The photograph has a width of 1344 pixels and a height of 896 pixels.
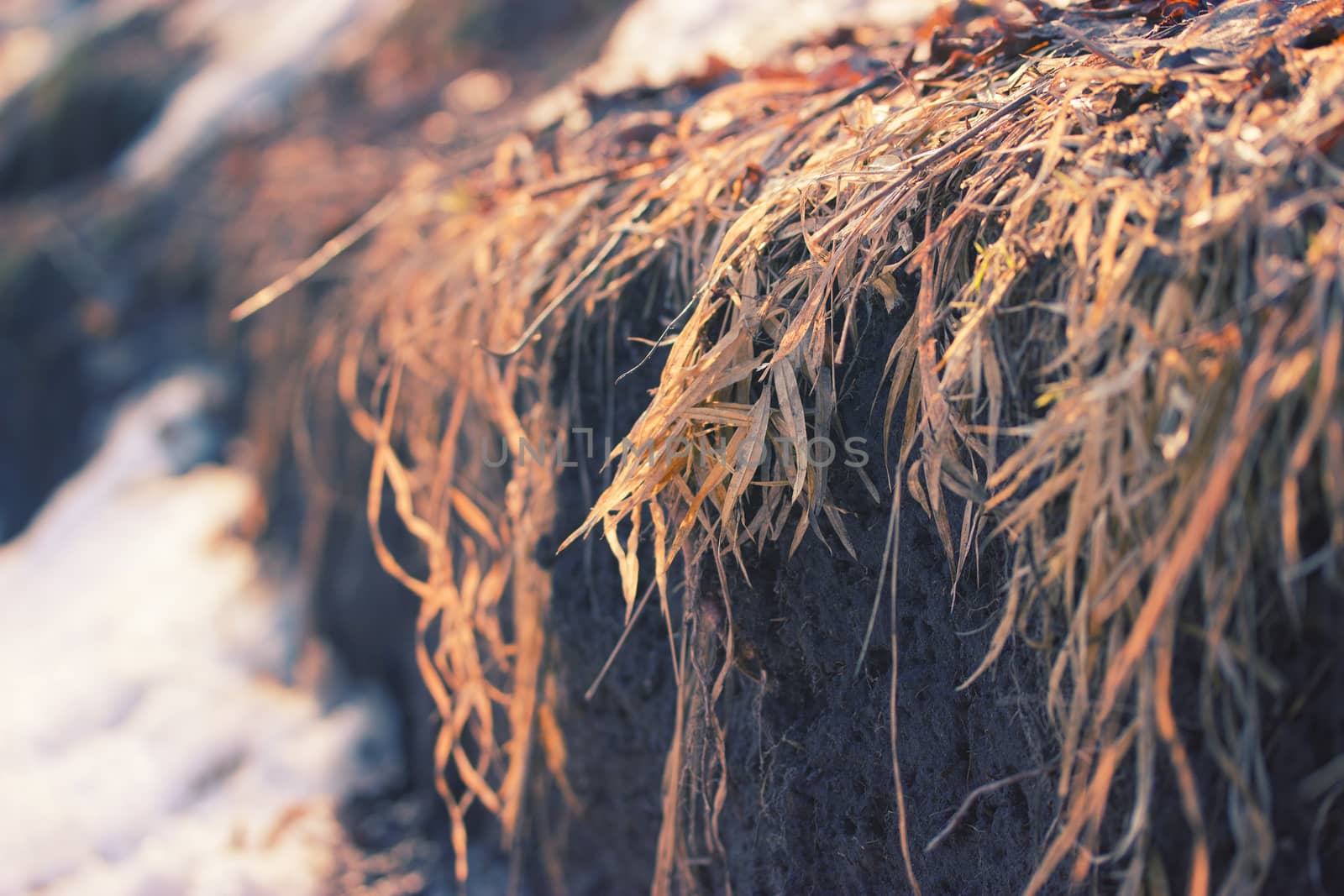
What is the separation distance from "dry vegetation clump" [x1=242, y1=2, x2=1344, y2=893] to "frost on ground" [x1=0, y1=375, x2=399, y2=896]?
3.11 feet

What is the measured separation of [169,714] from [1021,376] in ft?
9.22

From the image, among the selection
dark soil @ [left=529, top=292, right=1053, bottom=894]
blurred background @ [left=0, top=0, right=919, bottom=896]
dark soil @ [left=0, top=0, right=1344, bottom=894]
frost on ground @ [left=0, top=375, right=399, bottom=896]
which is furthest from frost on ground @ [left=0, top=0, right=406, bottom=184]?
dark soil @ [left=529, top=292, right=1053, bottom=894]

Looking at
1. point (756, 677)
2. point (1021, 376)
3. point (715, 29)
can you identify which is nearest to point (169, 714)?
point (756, 677)

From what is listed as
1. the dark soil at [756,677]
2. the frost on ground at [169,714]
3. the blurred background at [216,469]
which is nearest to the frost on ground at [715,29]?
the blurred background at [216,469]

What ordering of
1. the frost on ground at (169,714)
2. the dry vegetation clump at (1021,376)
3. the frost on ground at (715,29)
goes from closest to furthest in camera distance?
the dry vegetation clump at (1021,376) < the frost on ground at (169,714) < the frost on ground at (715,29)

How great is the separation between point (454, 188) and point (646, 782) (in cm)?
164

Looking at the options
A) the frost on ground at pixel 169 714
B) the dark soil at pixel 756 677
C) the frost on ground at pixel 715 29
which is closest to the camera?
the dark soil at pixel 756 677

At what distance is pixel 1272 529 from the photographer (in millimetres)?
880

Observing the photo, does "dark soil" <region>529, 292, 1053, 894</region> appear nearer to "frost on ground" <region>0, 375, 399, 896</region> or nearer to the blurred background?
the blurred background

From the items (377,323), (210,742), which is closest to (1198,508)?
(377,323)

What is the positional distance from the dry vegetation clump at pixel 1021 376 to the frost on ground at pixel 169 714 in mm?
947

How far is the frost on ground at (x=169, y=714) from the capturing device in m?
2.49

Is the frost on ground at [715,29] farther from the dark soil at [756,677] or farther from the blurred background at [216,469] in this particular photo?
the dark soil at [756,677]

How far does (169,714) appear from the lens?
2.96 meters
